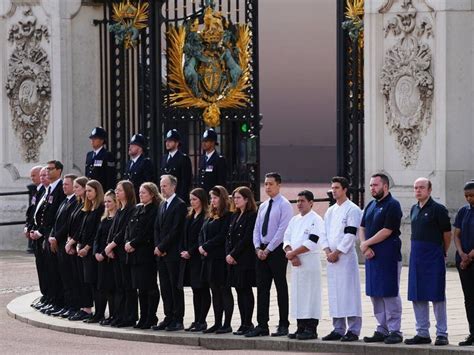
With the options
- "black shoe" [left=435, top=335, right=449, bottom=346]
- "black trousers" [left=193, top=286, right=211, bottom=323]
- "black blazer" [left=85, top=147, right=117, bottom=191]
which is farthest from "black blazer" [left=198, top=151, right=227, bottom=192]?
"black shoe" [left=435, top=335, right=449, bottom=346]

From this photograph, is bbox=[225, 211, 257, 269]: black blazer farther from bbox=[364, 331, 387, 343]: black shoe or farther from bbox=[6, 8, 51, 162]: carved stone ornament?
bbox=[6, 8, 51, 162]: carved stone ornament

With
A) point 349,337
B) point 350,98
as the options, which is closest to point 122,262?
point 349,337

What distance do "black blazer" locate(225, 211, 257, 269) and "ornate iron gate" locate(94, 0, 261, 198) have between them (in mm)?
8543

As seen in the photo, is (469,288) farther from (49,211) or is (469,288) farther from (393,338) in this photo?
(49,211)

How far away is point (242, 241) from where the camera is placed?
17312 millimetres

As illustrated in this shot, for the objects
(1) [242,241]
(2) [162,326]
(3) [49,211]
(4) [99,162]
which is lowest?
(2) [162,326]

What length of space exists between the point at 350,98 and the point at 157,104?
9.99ft

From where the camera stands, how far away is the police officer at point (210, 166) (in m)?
22.9

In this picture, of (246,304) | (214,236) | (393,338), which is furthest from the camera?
(214,236)

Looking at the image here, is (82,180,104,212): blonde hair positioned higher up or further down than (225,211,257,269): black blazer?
higher up

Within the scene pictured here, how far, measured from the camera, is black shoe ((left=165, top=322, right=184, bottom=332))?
58.3 ft

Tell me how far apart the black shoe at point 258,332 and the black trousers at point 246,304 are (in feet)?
0.63

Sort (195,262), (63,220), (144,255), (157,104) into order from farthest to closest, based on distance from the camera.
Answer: (157,104)
(63,220)
(144,255)
(195,262)

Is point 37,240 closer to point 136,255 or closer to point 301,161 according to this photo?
point 136,255
